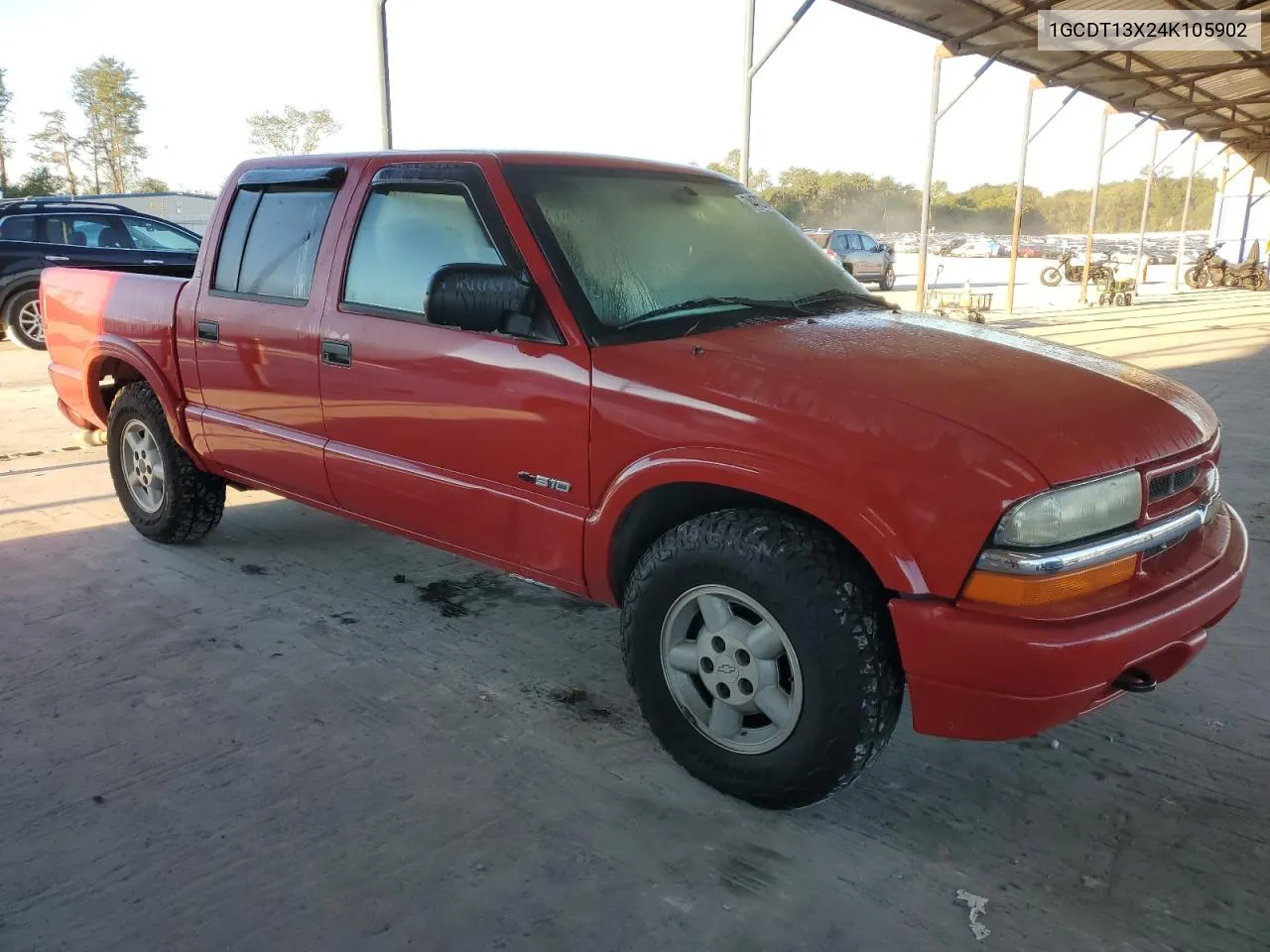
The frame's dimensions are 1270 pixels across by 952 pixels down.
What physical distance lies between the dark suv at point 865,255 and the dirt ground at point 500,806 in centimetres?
2222

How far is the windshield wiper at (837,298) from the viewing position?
124 inches

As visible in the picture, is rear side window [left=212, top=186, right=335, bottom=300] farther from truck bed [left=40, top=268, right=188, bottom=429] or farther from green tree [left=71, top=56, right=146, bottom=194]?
green tree [left=71, top=56, right=146, bottom=194]

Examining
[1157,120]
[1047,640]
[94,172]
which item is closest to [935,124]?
[1157,120]

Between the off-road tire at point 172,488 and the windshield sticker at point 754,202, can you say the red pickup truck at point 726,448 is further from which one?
the off-road tire at point 172,488

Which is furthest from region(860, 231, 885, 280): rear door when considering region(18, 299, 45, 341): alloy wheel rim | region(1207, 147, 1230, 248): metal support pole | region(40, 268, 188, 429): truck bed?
region(40, 268, 188, 429): truck bed

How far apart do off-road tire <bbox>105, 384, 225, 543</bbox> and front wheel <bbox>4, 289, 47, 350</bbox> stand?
340 inches

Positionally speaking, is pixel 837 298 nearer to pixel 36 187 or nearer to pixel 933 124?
pixel 933 124

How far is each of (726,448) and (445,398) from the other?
3.59 feet

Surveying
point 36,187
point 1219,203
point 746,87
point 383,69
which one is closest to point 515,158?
point 383,69

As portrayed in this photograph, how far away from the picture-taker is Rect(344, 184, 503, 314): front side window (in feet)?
9.93

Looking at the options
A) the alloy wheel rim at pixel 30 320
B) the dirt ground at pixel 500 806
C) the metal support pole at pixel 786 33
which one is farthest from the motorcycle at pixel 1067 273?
the dirt ground at pixel 500 806

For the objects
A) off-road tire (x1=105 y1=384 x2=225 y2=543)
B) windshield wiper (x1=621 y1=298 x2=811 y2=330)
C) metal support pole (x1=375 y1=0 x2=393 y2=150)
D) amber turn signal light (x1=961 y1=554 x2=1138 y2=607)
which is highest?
metal support pole (x1=375 y1=0 x2=393 y2=150)

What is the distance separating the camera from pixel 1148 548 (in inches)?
90.5

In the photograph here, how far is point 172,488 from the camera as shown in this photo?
4426mm
